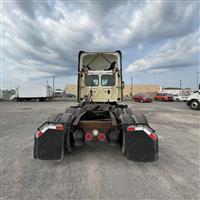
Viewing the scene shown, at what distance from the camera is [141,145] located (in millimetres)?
3109

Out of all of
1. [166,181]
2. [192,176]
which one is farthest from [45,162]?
[192,176]

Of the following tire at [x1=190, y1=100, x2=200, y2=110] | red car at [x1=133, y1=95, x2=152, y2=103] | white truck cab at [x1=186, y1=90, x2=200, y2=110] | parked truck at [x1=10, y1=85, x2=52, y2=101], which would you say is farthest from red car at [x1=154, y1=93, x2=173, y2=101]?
parked truck at [x1=10, y1=85, x2=52, y2=101]

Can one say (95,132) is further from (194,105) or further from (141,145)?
(194,105)

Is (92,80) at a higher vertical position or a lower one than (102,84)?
higher

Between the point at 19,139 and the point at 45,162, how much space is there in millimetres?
2342

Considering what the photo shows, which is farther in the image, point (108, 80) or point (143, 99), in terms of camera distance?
point (143, 99)

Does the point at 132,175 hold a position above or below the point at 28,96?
below

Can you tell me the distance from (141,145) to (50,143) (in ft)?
6.43

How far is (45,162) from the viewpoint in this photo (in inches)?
133

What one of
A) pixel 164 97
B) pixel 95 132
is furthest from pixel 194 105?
pixel 164 97

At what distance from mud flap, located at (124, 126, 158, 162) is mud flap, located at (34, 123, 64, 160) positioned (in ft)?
4.88

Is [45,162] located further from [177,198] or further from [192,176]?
[192,176]

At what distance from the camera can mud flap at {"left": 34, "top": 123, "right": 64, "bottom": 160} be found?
3.15 meters

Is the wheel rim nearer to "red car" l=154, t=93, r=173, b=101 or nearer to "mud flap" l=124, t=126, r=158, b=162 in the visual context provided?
"mud flap" l=124, t=126, r=158, b=162
